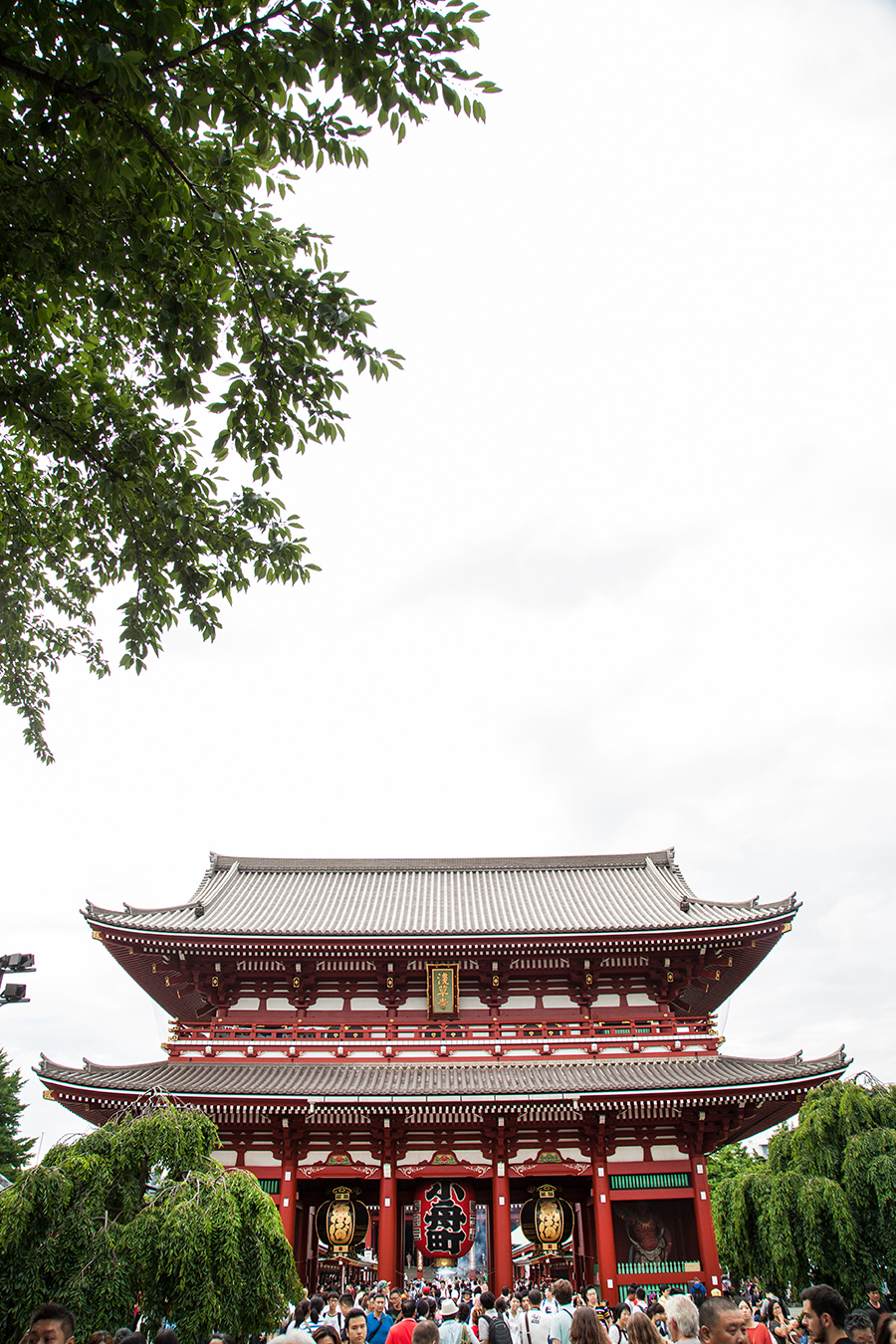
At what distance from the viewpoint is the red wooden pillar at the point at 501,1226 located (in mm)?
14984

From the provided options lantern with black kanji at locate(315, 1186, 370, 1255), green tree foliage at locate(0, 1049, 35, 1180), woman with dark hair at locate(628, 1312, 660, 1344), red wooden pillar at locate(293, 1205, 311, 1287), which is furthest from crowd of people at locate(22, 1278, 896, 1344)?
green tree foliage at locate(0, 1049, 35, 1180)

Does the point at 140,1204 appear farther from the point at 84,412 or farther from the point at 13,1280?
the point at 84,412

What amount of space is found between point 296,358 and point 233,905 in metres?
19.2

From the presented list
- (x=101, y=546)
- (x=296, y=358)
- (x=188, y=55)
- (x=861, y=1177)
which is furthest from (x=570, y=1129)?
(x=188, y=55)

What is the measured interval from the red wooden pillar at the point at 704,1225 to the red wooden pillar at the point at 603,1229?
1716 millimetres

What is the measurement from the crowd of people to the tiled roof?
3.53 meters

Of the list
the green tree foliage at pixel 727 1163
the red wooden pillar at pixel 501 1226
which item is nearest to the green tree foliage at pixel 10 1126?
the red wooden pillar at pixel 501 1226

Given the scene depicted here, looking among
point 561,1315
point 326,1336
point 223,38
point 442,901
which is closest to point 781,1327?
point 561,1315

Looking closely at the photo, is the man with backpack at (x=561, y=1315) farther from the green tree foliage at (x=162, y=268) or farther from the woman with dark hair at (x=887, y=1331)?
the green tree foliage at (x=162, y=268)

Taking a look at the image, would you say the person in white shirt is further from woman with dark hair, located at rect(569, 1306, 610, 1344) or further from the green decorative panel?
the green decorative panel

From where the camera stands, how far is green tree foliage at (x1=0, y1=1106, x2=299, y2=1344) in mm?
7098

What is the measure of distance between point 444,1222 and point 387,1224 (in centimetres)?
130

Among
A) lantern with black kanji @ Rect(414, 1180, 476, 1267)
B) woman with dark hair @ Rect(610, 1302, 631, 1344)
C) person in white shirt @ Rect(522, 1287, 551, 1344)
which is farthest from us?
lantern with black kanji @ Rect(414, 1180, 476, 1267)

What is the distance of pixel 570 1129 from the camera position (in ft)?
53.8
